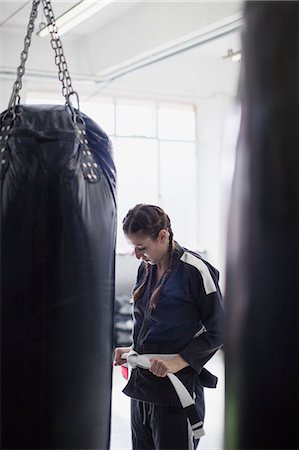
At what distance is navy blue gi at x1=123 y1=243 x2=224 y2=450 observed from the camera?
7.62 feet

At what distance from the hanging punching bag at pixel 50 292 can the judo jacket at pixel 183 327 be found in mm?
750

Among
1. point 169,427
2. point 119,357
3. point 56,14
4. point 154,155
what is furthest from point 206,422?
point 154,155

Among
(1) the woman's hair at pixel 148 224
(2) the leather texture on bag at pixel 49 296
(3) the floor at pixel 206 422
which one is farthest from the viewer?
(3) the floor at pixel 206 422

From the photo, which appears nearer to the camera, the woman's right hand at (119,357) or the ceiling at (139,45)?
the woman's right hand at (119,357)

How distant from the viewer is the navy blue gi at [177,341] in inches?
91.4

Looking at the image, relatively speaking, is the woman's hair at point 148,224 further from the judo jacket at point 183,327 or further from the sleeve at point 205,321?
the sleeve at point 205,321

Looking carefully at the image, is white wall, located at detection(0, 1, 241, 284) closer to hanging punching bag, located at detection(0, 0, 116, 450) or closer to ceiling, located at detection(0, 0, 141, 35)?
ceiling, located at detection(0, 0, 141, 35)

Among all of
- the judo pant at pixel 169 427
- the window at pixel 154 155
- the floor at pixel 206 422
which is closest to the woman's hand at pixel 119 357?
the judo pant at pixel 169 427

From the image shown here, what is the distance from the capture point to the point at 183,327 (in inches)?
93.8

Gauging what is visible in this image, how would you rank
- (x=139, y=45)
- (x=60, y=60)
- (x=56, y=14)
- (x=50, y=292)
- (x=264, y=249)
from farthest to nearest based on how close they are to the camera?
(x=139, y=45)
(x=56, y=14)
(x=60, y=60)
(x=50, y=292)
(x=264, y=249)

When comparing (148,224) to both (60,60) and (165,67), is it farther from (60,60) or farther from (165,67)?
(165,67)

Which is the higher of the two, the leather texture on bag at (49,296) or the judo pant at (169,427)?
the leather texture on bag at (49,296)

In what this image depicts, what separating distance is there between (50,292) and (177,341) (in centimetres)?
97

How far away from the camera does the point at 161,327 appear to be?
2381 mm
